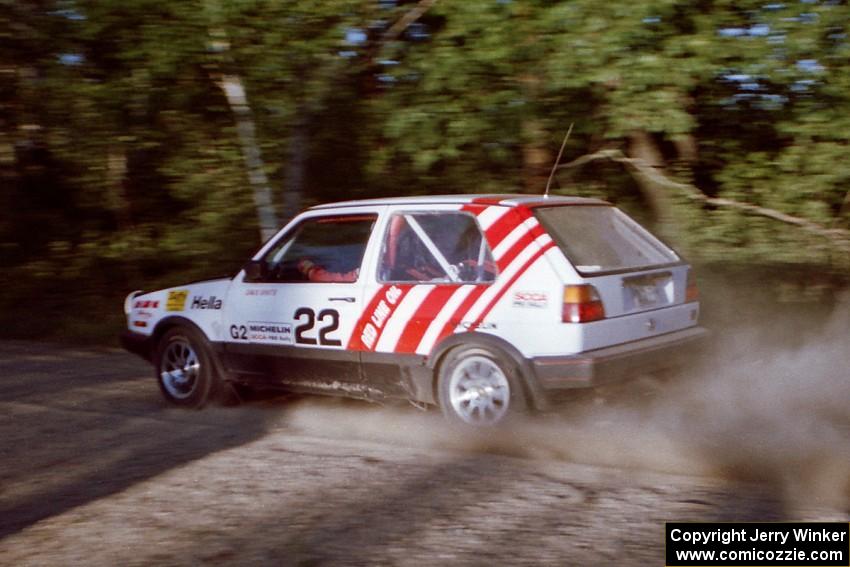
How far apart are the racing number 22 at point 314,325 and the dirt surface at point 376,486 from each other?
563 millimetres

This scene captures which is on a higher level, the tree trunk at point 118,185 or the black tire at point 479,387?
the tree trunk at point 118,185

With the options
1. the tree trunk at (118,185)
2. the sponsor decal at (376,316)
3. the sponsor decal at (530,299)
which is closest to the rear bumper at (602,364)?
the sponsor decal at (530,299)

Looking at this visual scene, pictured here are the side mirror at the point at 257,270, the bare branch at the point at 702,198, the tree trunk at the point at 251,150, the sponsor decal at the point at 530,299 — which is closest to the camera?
the sponsor decal at the point at 530,299

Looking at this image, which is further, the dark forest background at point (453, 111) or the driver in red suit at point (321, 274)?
the dark forest background at point (453, 111)

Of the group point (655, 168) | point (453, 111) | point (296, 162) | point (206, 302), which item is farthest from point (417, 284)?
point (655, 168)

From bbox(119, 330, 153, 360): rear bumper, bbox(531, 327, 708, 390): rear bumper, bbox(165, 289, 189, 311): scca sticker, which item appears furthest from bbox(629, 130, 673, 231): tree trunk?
bbox(119, 330, 153, 360): rear bumper

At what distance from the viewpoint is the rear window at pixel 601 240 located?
6266 mm

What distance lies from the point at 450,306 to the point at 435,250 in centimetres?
43

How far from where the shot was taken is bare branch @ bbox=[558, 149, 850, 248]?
35.2 ft

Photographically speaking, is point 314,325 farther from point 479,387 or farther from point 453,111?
point 453,111

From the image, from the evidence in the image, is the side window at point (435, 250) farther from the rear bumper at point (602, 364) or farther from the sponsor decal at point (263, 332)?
the sponsor decal at point (263, 332)

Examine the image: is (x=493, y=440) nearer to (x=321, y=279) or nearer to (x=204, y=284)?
(x=321, y=279)

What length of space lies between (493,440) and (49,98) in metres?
8.88

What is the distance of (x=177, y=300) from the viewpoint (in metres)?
7.84
